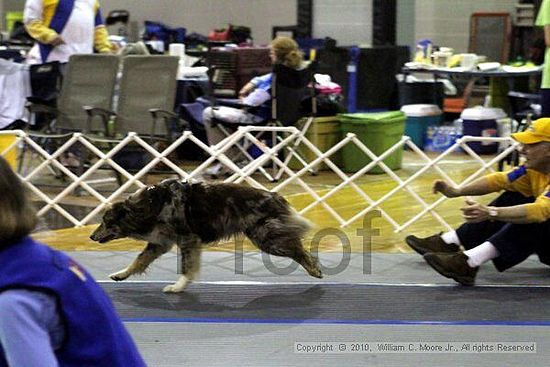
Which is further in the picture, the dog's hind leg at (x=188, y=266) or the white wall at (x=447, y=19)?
the white wall at (x=447, y=19)

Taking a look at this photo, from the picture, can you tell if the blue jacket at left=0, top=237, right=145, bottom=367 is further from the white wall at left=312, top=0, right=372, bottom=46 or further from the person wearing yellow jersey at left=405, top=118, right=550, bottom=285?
the white wall at left=312, top=0, right=372, bottom=46

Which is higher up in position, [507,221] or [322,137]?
[507,221]

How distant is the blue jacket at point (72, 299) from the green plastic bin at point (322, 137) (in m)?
5.94

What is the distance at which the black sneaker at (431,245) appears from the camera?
4.66m

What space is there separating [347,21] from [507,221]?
7626mm

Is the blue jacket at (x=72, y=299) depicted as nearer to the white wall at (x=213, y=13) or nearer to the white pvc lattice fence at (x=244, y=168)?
the white pvc lattice fence at (x=244, y=168)

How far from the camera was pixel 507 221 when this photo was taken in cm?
420

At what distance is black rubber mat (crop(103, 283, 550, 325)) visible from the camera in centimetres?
388

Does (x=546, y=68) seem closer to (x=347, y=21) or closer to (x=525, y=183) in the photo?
(x=525, y=183)

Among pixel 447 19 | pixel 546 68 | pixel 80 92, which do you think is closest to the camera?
pixel 546 68

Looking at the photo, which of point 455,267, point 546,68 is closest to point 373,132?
point 546,68

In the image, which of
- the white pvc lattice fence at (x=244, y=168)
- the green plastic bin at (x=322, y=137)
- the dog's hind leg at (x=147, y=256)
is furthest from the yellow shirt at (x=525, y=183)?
the green plastic bin at (x=322, y=137)

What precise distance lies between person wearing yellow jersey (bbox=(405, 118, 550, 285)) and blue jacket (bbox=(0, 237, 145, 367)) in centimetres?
278

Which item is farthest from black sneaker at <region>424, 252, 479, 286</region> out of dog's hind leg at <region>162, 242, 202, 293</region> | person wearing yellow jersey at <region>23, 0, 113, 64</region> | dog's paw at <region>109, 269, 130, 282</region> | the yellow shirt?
person wearing yellow jersey at <region>23, 0, 113, 64</region>
